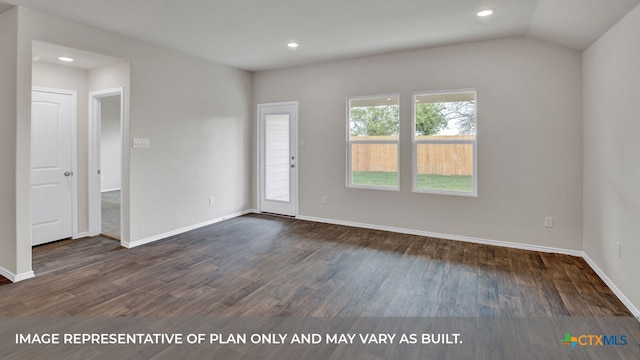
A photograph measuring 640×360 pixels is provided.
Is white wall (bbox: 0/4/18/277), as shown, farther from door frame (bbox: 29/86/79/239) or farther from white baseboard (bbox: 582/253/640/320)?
white baseboard (bbox: 582/253/640/320)

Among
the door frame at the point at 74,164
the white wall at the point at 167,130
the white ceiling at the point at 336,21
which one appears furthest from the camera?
the door frame at the point at 74,164

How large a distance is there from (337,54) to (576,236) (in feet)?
12.7

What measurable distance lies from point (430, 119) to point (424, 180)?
0.86 metres

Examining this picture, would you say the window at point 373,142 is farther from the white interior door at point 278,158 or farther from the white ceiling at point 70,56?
the white ceiling at point 70,56

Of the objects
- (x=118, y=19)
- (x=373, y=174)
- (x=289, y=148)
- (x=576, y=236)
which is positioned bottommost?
(x=576, y=236)

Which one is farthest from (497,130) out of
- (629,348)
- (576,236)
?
(629,348)

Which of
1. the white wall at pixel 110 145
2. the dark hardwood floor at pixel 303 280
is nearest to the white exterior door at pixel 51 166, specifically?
the dark hardwood floor at pixel 303 280

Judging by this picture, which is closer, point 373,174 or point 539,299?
point 539,299

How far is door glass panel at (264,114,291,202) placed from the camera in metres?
5.89

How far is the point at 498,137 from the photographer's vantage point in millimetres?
4152

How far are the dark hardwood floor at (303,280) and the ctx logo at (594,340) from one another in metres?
0.31

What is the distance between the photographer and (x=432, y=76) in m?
4.52

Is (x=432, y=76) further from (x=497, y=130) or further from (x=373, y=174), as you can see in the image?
(x=373, y=174)

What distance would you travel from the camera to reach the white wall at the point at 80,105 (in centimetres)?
427
